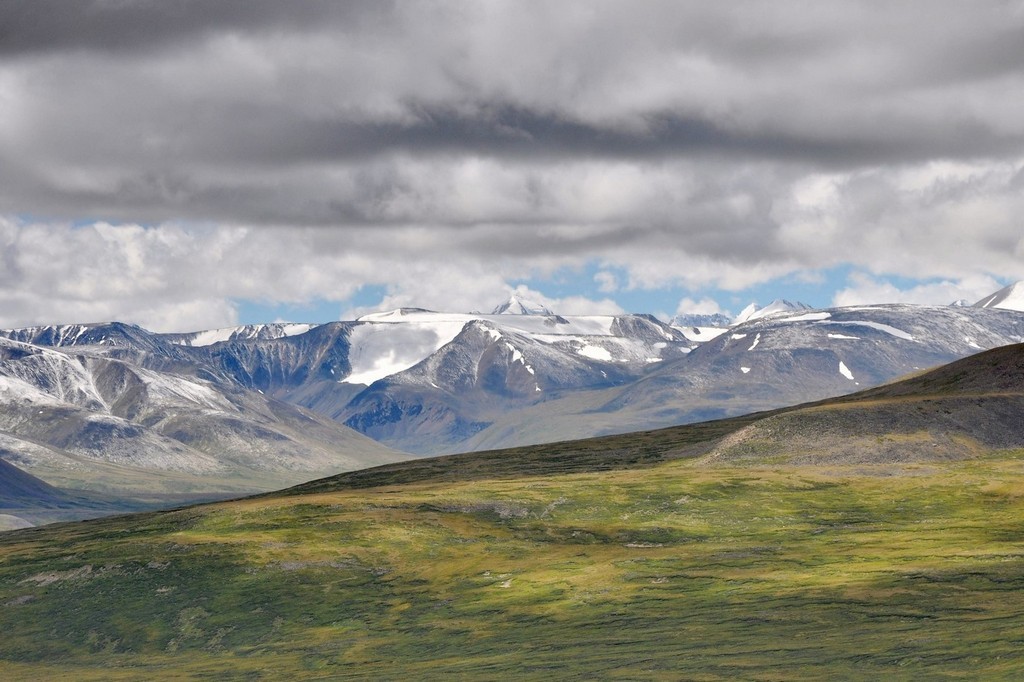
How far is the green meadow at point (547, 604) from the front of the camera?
104812 millimetres

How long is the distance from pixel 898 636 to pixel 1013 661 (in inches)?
772

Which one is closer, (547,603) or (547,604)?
(547,604)

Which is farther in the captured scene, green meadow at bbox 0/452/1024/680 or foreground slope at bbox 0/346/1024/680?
foreground slope at bbox 0/346/1024/680

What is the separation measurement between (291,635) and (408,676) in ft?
131

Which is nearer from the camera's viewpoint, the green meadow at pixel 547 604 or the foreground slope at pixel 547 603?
the green meadow at pixel 547 604

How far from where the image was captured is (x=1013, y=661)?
275ft

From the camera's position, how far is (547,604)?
14588 centimetres

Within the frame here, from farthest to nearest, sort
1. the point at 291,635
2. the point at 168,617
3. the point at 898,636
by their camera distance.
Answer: the point at 168,617 → the point at 291,635 → the point at 898,636

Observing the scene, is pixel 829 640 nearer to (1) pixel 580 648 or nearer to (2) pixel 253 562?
(1) pixel 580 648

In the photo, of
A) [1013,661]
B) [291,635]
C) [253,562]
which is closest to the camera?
[1013,661]

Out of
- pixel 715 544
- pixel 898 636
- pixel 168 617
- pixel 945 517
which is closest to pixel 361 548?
pixel 168 617

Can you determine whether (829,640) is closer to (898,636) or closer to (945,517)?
(898,636)

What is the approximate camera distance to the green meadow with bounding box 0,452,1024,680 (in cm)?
10481

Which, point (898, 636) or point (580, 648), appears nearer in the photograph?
point (898, 636)
